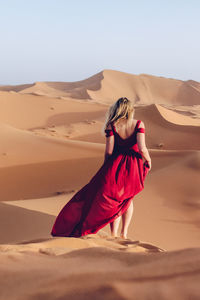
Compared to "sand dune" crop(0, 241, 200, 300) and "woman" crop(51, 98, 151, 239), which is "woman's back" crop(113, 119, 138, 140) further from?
"sand dune" crop(0, 241, 200, 300)

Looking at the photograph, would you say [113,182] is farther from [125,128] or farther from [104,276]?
[104,276]

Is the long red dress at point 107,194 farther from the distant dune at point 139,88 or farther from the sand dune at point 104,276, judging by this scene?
the distant dune at point 139,88

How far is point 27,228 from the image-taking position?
574 centimetres

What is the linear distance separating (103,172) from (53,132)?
47.2 feet

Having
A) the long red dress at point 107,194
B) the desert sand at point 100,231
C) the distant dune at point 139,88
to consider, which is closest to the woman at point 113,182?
the long red dress at point 107,194

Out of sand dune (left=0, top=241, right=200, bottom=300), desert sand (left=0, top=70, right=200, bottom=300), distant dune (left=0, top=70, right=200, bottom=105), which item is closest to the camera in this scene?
sand dune (left=0, top=241, right=200, bottom=300)

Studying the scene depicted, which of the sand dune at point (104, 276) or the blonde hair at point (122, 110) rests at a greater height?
the blonde hair at point (122, 110)

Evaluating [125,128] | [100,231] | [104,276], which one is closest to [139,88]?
[100,231]

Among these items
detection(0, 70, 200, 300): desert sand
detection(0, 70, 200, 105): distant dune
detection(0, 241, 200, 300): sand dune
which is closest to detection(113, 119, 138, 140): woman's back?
detection(0, 70, 200, 300): desert sand

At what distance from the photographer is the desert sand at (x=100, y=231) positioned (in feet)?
7.12

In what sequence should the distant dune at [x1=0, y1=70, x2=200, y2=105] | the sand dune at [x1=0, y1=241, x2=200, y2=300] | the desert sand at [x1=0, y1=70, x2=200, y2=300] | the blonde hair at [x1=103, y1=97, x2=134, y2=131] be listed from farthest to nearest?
the distant dune at [x1=0, y1=70, x2=200, y2=105], the blonde hair at [x1=103, y1=97, x2=134, y2=131], the desert sand at [x1=0, y1=70, x2=200, y2=300], the sand dune at [x1=0, y1=241, x2=200, y2=300]

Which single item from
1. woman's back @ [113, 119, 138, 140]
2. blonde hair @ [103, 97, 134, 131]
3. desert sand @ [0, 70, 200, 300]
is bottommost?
desert sand @ [0, 70, 200, 300]

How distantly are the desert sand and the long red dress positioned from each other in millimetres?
207

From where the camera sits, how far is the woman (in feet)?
15.0
